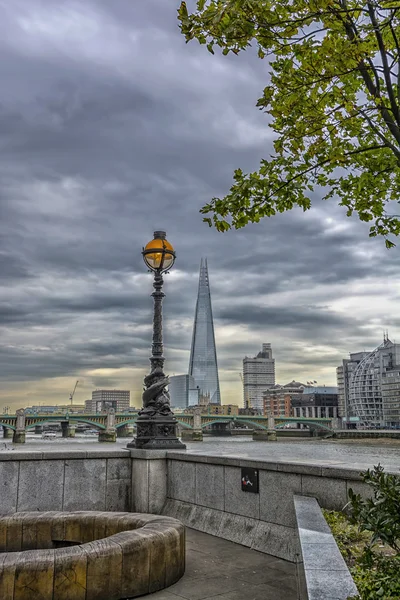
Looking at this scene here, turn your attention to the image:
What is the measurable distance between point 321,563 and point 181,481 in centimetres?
609

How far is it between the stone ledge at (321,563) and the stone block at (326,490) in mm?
747

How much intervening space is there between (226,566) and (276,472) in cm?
138

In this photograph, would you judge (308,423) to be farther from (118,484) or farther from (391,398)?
(118,484)

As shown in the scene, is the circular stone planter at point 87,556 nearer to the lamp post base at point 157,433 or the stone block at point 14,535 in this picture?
the stone block at point 14,535

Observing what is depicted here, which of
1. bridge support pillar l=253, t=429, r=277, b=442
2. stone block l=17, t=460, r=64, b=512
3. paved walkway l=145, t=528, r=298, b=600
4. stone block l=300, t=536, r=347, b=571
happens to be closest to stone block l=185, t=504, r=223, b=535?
paved walkway l=145, t=528, r=298, b=600

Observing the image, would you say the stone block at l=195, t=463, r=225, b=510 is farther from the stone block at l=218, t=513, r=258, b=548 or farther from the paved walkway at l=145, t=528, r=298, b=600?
the paved walkway at l=145, t=528, r=298, b=600

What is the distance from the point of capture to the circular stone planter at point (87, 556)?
4867 millimetres

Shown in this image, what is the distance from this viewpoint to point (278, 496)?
7.34 meters

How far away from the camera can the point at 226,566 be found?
6.67 m

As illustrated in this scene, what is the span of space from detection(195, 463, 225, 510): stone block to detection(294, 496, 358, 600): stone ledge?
296 cm

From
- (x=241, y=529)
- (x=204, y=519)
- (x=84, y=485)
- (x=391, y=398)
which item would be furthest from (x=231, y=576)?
(x=391, y=398)

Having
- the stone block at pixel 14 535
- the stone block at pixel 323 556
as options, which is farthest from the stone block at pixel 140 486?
the stone block at pixel 323 556

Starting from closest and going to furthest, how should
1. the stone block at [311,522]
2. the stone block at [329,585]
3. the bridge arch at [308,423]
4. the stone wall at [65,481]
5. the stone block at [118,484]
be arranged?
1. the stone block at [329,585]
2. the stone block at [311,522]
3. the stone wall at [65,481]
4. the stone block at [118,484]
5. the bridge arch at [308,423]

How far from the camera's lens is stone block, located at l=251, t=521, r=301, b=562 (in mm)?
6858
